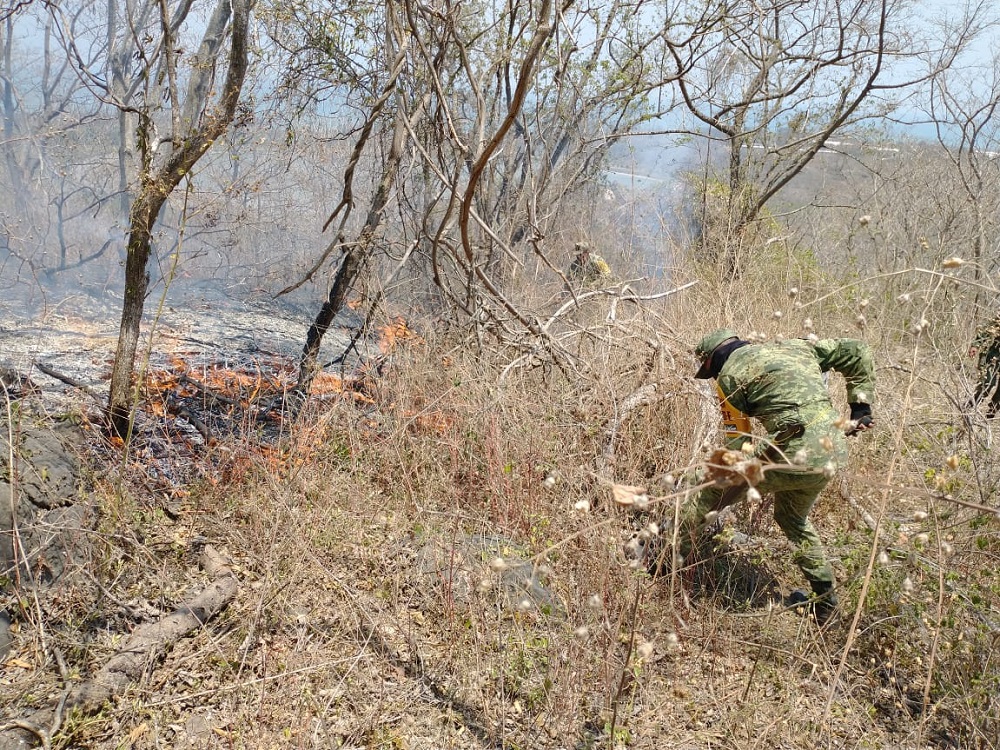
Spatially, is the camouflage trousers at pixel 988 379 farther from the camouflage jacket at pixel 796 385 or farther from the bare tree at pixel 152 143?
the bare tree at pixel 152 143

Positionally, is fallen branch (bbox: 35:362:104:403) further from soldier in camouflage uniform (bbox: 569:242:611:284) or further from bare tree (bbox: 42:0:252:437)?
soldier in camouflage uniform (bbox: 569:242:611:284)

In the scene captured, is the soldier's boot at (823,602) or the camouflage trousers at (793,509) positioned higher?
the camouflage trousers at (793,509)

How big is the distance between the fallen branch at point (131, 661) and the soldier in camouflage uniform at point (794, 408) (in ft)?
7.42

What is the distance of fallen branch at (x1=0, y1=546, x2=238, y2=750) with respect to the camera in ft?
8.20

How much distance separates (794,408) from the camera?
322 centimetres

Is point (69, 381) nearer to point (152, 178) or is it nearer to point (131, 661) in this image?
point (152, 178)

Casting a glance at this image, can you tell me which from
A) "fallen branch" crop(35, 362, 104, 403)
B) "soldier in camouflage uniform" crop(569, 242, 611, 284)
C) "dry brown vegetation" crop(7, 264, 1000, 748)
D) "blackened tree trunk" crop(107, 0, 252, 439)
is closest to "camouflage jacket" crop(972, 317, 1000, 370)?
"dry brown vegetation" crop(7, 264, 1000, 748)

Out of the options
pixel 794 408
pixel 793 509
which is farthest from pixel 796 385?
pixel 793 509

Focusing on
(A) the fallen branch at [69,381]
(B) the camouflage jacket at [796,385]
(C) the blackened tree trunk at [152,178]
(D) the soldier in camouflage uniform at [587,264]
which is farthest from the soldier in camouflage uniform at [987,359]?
(A) the fallen branch at [69,381]

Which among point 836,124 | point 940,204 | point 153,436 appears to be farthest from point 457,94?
point 940,204

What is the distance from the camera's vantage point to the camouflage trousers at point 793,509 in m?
3.24

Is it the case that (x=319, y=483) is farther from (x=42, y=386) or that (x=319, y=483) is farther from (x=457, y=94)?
(x=457, y=94)

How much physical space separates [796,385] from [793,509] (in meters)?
0.66

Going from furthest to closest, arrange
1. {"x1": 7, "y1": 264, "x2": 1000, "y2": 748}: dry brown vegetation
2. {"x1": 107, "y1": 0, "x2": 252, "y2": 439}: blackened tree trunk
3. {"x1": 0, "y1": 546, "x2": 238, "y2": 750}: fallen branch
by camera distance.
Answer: {"x1": 107, "y1": 0, "x2": 252, "y2": 439}: blackened tree trunk → {"x1": 7, "y1": 264, "x2": 1000, "y2": 748}: dry brown vegetation → {"x1": 0, "y1": 546, "x2": 238, "y2": 750}: fallen branch
